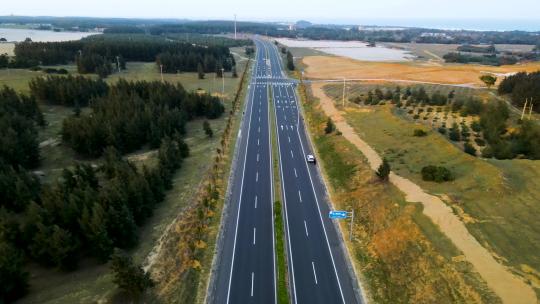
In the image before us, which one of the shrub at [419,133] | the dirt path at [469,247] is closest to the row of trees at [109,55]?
the shrub at [419,133]

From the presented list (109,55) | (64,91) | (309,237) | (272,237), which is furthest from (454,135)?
(109,55)

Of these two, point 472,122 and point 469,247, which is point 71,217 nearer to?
point 469,247

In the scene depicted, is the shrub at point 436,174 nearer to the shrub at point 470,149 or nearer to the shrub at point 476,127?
the shrub at point 470,149

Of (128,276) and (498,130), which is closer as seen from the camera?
(128,276)

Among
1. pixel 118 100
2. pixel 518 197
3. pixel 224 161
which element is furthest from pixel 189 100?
pixel 518 197

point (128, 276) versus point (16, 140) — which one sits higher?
point (16, 140)

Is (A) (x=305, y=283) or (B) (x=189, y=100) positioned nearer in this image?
(A) (x=305, y=283)

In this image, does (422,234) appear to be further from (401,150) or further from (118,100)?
(118,100)
